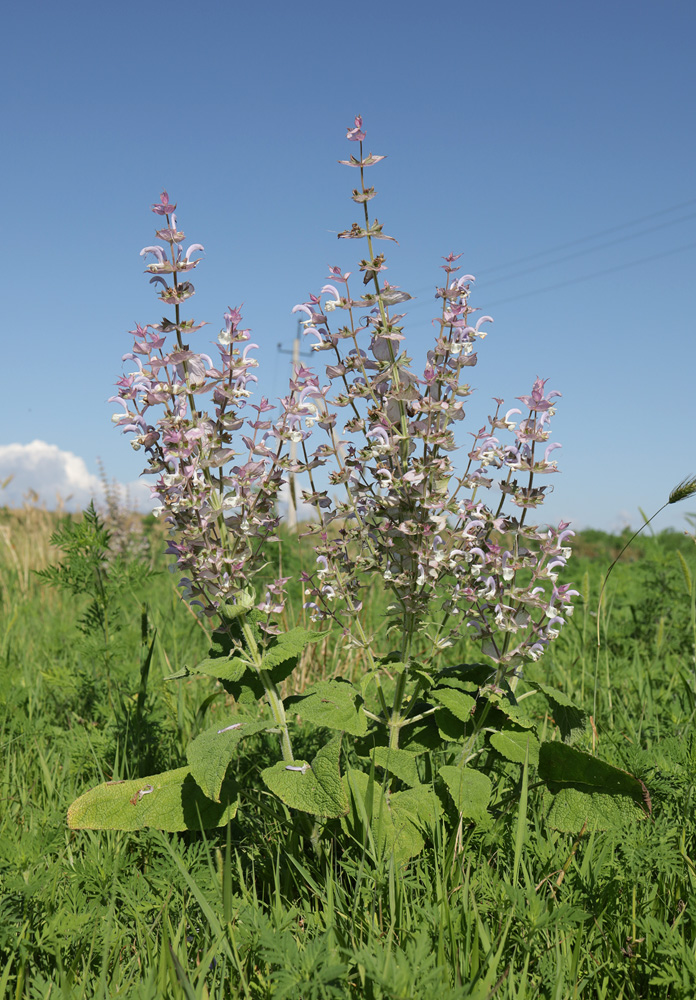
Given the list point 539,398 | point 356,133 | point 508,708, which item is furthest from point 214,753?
point 356,133

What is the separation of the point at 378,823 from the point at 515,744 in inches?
20.6

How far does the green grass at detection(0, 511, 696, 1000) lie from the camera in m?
1.79

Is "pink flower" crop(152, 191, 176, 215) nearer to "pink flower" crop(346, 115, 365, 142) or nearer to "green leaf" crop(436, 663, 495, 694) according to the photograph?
"pink flower" crop(346, 115, 365, 142)

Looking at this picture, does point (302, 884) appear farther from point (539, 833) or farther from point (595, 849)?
point (595, 849)

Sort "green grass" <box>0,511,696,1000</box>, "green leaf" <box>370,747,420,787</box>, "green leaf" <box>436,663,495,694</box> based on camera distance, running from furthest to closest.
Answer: "green leaf" <box>436,663,495,694</box> < "green leaf" <box>370,747,420,787</box> < "green grass" <box>0,511,696,1000</box>

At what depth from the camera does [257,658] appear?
2229mm

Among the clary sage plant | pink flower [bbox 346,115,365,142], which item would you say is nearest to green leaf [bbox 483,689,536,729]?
the clary sage plant

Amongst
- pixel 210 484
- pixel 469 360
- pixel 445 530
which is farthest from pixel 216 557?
pixel 469 360

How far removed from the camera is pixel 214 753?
1994 millimetres

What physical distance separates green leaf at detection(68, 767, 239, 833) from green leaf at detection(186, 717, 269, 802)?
0.72 feet

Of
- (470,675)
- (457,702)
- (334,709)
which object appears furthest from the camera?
(470,675)

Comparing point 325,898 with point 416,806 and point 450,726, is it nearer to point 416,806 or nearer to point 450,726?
point 416,806

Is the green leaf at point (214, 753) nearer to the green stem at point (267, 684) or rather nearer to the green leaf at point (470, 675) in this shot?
the green stem at point (267, 684)

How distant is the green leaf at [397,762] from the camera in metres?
2.17
